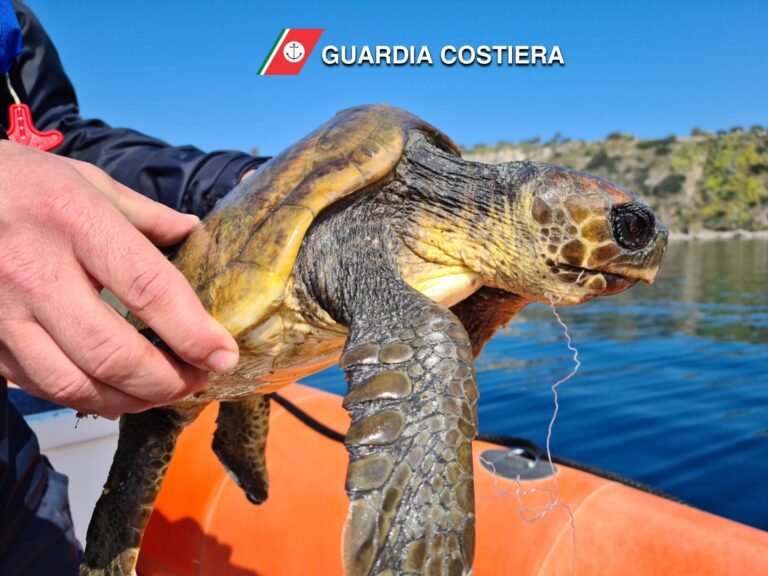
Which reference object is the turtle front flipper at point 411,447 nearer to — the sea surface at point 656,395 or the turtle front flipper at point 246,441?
the turtle front flipper at point 246,441

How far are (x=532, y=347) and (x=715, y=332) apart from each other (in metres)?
2.78

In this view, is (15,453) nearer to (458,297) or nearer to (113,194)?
(113,194)

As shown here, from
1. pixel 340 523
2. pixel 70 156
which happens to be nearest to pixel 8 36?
pixel 70 156

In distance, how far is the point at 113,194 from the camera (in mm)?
1380

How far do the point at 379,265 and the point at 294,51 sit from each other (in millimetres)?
6544

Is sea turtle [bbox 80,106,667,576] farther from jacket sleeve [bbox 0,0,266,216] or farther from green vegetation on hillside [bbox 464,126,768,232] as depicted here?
green vegetation on hillside [bbox 464,126,768,232]

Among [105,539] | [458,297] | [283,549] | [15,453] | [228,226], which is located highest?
[228,226]

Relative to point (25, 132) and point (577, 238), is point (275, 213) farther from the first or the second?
point (25, 132)

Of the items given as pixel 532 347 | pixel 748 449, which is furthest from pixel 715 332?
pixel 748 449

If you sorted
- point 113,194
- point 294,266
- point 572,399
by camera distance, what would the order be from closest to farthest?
point 113,194
point 294,266
point 572,399

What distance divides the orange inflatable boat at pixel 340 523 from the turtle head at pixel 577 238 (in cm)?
84

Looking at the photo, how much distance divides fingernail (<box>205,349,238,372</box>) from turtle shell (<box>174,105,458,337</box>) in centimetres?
35

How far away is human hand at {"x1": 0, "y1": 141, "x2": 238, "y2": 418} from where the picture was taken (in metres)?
1.04

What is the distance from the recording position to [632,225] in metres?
1.66
